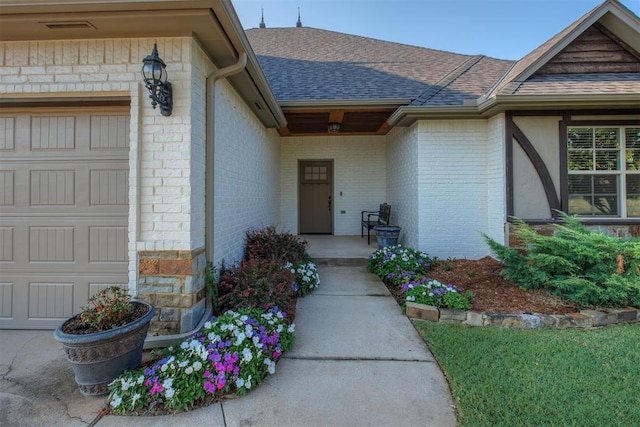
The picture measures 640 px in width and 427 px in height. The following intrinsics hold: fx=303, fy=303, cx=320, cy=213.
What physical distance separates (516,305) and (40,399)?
445 centimetres

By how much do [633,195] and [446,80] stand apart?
146 inches

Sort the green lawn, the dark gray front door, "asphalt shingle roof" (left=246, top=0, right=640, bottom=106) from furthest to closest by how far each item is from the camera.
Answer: the dark gray front door → "asphalt shingle roof" (left=246, top=0, right=640, bottom=106) → the green lawn

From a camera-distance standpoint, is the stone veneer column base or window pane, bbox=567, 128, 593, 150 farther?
window pane, bbox=567, 128, 593, 150

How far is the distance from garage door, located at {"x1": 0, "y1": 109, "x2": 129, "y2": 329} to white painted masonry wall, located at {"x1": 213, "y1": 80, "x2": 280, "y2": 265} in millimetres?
A: 1015

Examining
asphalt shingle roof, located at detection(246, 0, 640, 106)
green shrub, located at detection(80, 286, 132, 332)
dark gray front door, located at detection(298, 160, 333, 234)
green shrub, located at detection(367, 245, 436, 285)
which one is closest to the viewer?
green shrub, located at detection(80, 286, 132, 332)

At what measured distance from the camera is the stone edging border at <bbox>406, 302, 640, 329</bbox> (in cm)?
317

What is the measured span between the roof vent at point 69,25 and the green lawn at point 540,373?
4.14 m

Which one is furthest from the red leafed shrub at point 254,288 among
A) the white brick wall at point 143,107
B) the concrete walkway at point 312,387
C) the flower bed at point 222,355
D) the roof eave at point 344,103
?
the roof eave at point 344,103

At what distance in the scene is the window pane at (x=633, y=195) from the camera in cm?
491

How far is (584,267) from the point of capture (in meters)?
3.72

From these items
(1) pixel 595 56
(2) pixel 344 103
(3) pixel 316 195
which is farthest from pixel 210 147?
(1) pixel 595 56

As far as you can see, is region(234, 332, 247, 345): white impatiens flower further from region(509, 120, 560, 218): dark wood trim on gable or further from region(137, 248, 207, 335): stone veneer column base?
region(509, 120, 560, 218): dark wood trim on gable

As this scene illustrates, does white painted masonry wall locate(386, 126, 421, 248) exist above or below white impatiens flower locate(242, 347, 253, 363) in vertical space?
above

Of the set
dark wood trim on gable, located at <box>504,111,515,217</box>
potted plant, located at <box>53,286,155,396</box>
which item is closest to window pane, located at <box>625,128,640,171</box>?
dark wood trim on gable, located at <box>504,111,515,217</box>
